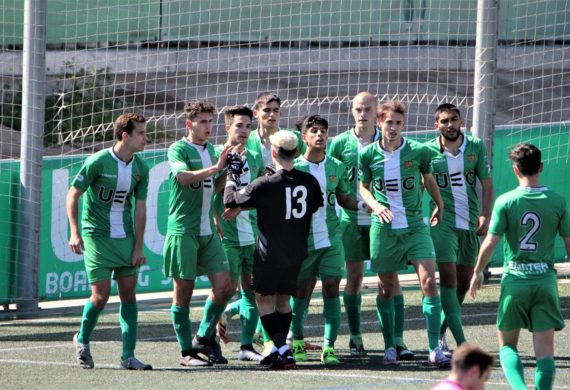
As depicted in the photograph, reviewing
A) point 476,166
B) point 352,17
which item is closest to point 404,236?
point 476,166

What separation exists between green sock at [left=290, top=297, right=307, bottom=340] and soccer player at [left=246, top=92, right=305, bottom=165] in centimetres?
118

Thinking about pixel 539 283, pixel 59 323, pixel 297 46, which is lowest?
pixel 59 323

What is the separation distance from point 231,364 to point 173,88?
9.43m

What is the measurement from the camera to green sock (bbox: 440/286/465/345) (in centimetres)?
1022

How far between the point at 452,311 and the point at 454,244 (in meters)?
0.56

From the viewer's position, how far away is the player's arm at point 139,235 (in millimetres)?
9758

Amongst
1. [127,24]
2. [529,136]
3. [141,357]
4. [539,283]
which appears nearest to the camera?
[539,283]

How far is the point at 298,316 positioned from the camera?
10.5m

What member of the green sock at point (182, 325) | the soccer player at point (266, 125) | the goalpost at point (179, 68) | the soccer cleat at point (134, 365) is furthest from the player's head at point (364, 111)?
the goalpost at point (179, 68)

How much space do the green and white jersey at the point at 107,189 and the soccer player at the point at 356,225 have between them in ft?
6.07

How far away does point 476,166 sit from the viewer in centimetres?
1070

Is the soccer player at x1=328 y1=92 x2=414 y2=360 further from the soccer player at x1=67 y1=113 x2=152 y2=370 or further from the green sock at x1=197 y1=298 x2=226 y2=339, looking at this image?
the soccer player at x1=67 y1=113 x2=152 y2=370

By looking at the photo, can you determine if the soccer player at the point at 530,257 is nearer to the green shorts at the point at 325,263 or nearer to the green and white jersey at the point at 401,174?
the green and white jersey at the point at 401,174

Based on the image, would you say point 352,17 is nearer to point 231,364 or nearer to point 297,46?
point 297,46
